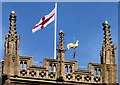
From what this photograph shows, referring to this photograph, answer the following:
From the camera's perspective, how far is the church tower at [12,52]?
47.2m

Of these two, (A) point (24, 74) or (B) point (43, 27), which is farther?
(B) point (43, 27)

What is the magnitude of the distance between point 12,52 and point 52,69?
373 cm

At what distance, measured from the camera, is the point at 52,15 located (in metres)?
55.6

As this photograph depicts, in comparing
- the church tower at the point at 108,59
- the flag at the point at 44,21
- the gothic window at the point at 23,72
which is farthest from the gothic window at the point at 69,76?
the flag at the point at 44,21

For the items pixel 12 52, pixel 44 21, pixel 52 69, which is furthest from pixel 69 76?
pixel 44 21

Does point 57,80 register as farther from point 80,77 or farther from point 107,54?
point 107,54

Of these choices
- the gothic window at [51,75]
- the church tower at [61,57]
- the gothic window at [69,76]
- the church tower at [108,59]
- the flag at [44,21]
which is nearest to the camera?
the gothic window at [51,75]

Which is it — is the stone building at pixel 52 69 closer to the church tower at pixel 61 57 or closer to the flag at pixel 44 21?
the church tower at pixel 61 57

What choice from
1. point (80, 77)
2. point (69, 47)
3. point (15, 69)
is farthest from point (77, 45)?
point (15, 69)

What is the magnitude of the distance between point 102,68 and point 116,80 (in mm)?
1669

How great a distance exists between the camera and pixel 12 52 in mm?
48156

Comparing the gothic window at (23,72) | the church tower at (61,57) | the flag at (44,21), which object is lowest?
the gothic window at (23,72)

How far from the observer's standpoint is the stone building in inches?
1861

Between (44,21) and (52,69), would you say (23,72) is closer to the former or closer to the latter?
(52,69)
